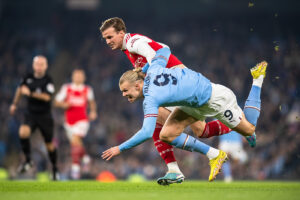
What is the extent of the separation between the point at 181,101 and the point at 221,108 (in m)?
0.73

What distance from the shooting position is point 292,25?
21578mm

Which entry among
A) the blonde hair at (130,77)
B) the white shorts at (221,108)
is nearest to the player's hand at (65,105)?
the white shorts at (221,108)

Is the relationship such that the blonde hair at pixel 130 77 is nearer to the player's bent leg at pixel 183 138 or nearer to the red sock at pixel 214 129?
the player's bent leg at pixel 183 138

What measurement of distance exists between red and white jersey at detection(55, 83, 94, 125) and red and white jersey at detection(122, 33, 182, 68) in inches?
210

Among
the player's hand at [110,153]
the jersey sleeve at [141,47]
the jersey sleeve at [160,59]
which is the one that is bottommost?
the player's hand at [110,153]

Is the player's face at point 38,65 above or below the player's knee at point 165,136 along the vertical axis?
above

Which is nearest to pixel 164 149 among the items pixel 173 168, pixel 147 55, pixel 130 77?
pixel 173 168

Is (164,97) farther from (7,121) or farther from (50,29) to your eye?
(50,29)

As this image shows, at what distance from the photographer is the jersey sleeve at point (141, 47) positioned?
629 cm

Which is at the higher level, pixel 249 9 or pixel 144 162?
pixel 249 9

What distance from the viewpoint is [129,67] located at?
790 inches

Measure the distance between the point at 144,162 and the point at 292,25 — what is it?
32.5ft

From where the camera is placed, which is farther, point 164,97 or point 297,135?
point 297,135

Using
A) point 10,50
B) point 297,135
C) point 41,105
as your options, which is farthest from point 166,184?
point 10,50
